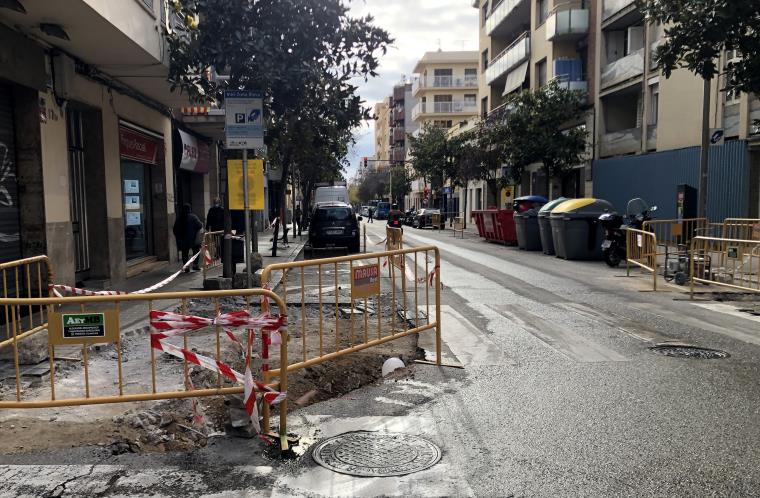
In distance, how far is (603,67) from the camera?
28.5 metres

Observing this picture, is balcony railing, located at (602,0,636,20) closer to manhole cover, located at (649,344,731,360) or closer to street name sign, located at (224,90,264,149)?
street name sign, located at (224,90,264,149)

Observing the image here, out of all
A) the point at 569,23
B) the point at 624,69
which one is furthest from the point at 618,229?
the point at 569,23

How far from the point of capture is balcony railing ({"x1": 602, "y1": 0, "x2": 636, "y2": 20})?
85.3ft

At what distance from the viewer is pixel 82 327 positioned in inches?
166

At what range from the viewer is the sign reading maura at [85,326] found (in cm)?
420

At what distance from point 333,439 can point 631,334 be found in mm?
4821

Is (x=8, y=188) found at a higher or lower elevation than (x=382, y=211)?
higher

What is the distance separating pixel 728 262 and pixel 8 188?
459 inches

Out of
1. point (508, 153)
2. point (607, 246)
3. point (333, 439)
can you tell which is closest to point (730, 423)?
point (333, 439)

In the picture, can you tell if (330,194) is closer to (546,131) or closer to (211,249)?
(546,131)

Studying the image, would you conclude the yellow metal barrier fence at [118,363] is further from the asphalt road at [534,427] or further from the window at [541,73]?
the window at [541,73]

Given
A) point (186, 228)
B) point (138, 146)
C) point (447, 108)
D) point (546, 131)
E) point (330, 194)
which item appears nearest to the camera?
point (138, 146)

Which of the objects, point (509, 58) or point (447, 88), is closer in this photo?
point (509, 58)

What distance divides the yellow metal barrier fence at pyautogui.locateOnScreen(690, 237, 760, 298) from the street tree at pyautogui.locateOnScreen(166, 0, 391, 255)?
716 cm
